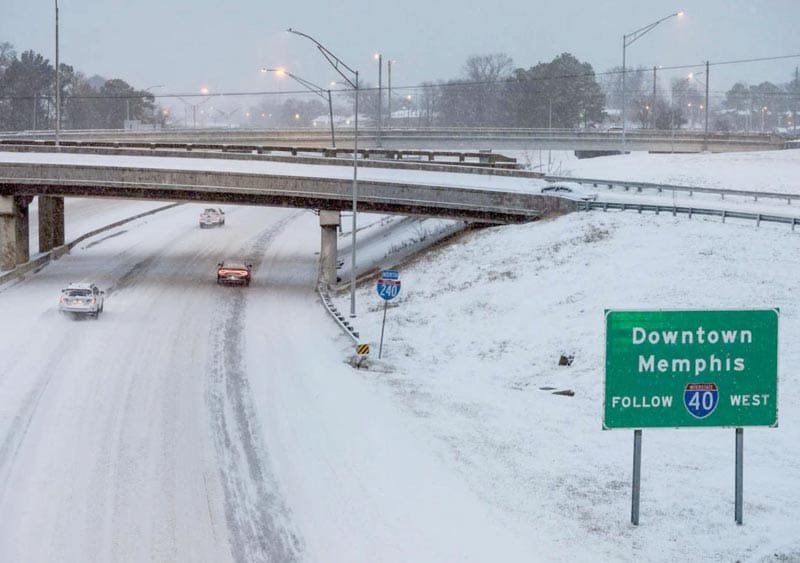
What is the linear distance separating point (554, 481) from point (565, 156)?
99.2 metres

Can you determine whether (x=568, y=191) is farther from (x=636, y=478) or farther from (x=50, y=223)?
(x=636, y=478)

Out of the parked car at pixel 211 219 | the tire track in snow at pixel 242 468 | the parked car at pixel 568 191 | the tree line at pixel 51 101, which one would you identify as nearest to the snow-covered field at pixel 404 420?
the tire track in snow at pixel 242 468

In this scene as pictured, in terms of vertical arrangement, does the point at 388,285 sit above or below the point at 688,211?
below

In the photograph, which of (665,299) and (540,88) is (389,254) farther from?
(540,88)

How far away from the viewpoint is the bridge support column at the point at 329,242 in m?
56.0

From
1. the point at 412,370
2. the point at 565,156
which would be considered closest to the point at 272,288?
the point at 412,370

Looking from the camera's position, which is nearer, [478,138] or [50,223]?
[50,223]

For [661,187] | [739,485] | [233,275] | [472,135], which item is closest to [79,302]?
[233,275]

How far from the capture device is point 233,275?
54844 millimetres

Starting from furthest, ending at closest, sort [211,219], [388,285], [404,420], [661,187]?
[211,219] → [661,187] → [388,285] → [404,420]

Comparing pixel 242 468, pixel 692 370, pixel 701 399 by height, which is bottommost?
pixel 242 468

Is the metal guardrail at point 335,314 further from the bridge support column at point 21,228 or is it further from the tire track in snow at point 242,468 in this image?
the bridge support column at point 21,228

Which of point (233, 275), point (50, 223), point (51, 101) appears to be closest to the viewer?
point (233, 275)

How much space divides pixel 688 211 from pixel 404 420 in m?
24.4
